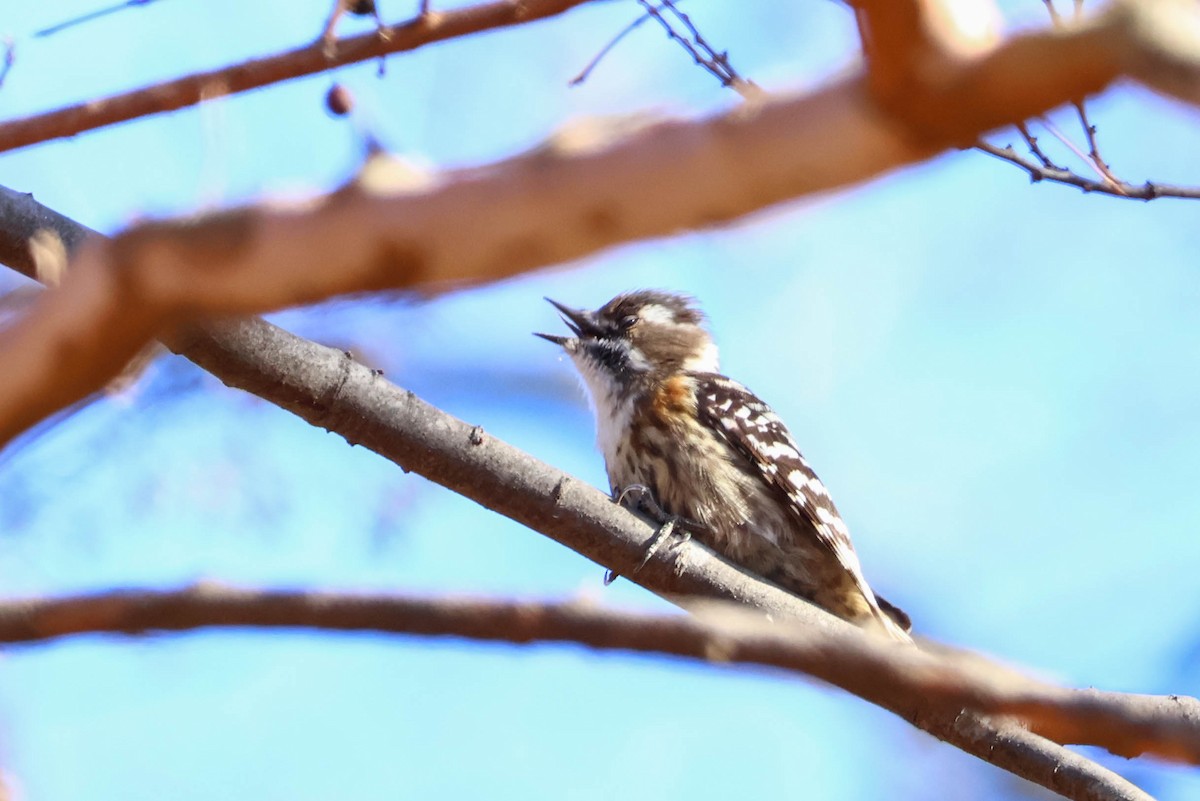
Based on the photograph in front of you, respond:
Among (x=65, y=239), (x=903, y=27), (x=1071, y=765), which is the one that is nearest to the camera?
(x=903, y=27)

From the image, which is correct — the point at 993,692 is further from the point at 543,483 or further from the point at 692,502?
the point at 692,502

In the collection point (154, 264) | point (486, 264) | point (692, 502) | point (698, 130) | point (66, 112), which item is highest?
point (698, 130)

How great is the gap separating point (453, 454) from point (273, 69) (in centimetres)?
123

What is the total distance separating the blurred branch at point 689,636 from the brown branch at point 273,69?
1.41m

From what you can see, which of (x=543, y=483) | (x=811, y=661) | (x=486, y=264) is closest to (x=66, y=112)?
(x=543, y=483)

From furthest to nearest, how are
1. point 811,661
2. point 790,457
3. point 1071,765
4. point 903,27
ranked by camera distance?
point 790,457 < point 1071,765 < point 811,661 < point 903,27

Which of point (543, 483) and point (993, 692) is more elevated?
point (993, 692)

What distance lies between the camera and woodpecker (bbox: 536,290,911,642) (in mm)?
5070

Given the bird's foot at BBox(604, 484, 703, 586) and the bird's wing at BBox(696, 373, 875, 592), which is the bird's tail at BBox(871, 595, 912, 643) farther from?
the bird's foot at BBox(604, 484, 703, 586)

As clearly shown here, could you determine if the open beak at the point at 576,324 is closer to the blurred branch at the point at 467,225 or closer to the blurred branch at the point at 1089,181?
the blurred branch at the point at 1089,181

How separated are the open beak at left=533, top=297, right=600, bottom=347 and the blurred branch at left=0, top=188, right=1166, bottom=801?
2322 mm

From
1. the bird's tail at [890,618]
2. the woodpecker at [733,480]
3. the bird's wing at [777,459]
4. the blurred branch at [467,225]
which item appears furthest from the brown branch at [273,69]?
the bird's tail at [890,618]

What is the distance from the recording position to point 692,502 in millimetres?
5059

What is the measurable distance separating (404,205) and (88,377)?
0.93 ft
